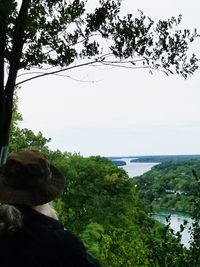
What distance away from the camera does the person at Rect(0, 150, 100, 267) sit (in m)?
2.89

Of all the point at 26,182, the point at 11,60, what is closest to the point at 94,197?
the point at 11,60

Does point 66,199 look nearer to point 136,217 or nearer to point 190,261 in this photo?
point 136,217

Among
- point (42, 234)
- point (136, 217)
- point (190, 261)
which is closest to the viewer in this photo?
point (42, 234)

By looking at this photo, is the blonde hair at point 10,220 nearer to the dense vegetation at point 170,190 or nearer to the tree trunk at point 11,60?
the dense vegetation at point 170,190

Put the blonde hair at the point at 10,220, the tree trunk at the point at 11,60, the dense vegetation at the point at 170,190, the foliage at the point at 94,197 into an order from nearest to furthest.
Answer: the blonde hair at the point at 10,220 → the dense vegetation at the point at 170,190 → the tree trunk at the point at 11,60 → the foliage at the point at 94,197

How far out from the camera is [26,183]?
118 inches

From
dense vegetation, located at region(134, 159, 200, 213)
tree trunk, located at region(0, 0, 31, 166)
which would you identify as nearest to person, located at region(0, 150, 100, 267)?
dense vegetation, located at region(134, 159, 200, 213)

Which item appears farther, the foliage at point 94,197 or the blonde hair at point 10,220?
the foliage at point 94,197

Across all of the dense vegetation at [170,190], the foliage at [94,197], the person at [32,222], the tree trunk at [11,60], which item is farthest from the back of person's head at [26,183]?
the foliage at [94,197]

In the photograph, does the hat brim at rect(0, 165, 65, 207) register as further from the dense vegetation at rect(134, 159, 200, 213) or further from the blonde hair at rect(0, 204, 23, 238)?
the dense vegetation at rect(134, 159, 200, 213)

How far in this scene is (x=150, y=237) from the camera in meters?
7.50

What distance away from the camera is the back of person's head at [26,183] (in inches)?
117

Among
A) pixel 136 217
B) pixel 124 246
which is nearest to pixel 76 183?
pixel 136 217

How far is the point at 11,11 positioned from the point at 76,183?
103 ft
